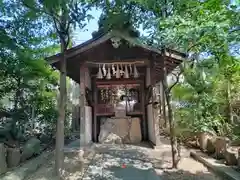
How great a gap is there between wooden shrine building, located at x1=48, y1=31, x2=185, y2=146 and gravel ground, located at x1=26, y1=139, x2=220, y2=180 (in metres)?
0.90

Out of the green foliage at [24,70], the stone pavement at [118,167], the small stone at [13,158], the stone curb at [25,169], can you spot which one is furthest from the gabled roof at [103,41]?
the stone pavement at [118,167]

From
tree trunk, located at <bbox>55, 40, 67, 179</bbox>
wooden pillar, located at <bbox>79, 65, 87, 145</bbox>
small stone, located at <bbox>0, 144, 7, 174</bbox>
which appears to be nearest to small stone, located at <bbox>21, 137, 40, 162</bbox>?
small stone, located at <bbox>0, 144, 7, 174</bbox>

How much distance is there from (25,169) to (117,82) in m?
5.40

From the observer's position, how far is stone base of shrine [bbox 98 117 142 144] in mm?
9070

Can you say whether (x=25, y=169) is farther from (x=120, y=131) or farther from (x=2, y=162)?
(x=120, y=131)

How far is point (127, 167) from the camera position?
5801mm

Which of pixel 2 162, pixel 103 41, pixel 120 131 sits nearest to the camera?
pixel 2 162

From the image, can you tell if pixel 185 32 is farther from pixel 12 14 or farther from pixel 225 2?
pixel 12 14

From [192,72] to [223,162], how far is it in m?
4.21

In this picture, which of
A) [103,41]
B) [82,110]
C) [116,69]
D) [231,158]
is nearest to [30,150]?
[82,110]

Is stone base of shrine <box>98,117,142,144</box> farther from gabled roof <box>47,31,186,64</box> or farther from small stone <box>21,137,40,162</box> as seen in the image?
gabled roof <box>47,31,186,64</box>

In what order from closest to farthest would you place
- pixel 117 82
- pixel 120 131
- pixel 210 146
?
pixel 210 146 → pixel 120 131 → pixel 117 82

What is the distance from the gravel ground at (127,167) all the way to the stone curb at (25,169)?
0.73ft

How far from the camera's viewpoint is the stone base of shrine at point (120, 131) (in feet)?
29.8
